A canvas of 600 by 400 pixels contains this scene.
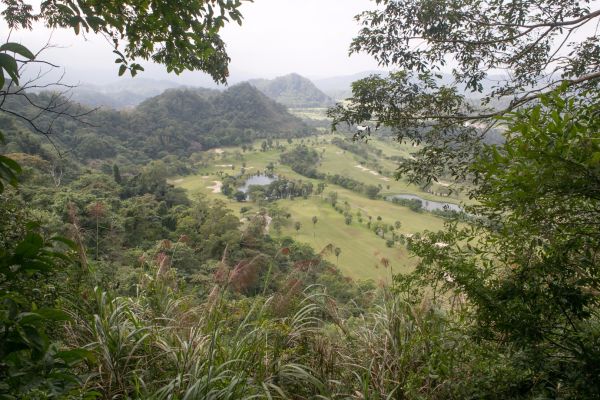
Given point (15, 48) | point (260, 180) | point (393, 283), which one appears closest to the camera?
point (15, 48)

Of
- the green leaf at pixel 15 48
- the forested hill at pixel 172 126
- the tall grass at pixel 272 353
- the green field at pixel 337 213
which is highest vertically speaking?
the green leaf at pixel 15 48

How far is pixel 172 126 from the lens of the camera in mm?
72812

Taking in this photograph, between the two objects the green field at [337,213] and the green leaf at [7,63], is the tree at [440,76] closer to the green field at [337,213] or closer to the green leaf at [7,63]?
the green leaf at [7,63]

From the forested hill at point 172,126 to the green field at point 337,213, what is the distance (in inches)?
278

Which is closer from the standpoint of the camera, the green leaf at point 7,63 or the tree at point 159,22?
the green leaf at point 7,63

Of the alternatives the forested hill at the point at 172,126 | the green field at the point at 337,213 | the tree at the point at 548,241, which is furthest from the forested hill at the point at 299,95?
the tree at the point at 548,241

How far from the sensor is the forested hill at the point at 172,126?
50062 mm

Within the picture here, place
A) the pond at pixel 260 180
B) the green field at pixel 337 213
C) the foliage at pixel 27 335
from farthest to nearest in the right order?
1. the pond at pixel 260 180
2. the green field at pixel 337 213
3. the foliage at pixel 27 335

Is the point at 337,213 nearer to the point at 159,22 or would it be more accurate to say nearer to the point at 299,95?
the point at 159,22

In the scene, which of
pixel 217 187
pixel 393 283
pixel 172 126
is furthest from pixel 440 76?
pixel 172 126

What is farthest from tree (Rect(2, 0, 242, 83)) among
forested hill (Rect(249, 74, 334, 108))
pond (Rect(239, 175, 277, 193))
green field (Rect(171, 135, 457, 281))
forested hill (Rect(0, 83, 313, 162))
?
forested hill (Rect(249, 74, 334, 108))

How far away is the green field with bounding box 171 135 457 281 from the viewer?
38438 mm

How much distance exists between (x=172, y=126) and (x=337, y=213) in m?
42.1

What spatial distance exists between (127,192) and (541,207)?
3185 centimetres
